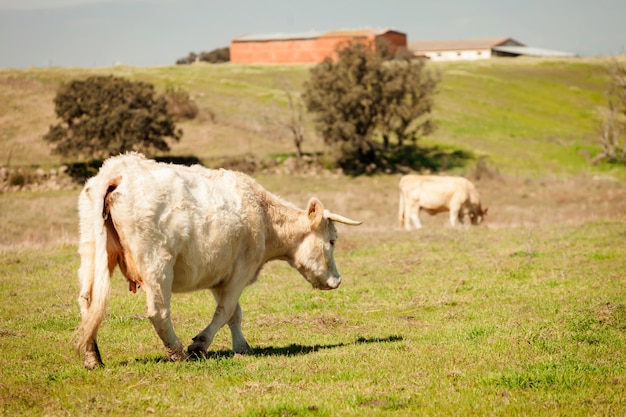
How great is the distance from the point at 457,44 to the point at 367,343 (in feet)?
448

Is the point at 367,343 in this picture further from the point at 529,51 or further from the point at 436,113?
the point at 529,51

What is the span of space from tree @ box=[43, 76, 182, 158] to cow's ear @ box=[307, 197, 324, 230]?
3632cm

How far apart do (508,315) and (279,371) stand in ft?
16.9

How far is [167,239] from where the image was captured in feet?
28.8

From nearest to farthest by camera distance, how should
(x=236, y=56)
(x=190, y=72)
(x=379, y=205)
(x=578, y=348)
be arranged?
(x=578, y=348) → (x=379, y=205) → (x=190, y=72) → (x=236, y=56)

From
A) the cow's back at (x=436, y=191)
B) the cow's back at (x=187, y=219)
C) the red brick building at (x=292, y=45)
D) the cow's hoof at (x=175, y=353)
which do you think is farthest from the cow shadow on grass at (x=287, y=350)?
the red brick building at (x=292, y=45)

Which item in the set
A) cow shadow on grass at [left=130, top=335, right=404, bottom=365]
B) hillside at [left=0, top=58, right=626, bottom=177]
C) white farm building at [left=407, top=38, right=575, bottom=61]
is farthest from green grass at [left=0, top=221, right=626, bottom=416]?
white farm building at [left=407, top=38, right=575, bottom=61]

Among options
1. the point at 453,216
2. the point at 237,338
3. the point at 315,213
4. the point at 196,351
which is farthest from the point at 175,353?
the point at 453,216

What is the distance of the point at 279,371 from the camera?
340 inches

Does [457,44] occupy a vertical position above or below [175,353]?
above

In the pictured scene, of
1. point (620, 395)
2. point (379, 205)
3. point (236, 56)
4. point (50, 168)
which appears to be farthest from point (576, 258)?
point (236, 56)

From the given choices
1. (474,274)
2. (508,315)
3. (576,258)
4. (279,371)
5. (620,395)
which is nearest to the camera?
(620,395)

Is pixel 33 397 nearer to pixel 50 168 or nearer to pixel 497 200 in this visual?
pixel 497 200

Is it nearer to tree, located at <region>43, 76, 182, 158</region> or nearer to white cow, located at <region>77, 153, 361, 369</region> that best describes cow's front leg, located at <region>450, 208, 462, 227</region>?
white cow, located at <region>77, 153, 361, 369</region>
